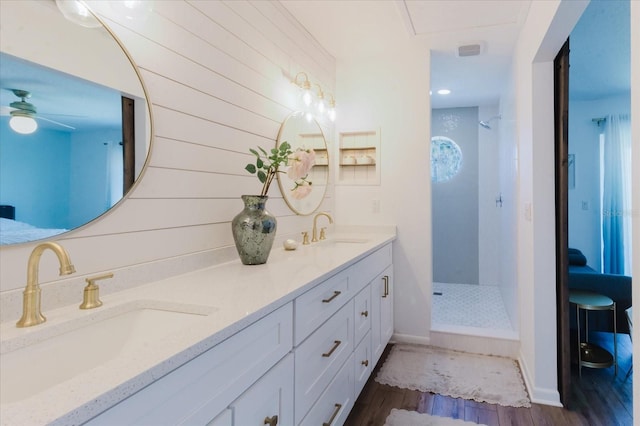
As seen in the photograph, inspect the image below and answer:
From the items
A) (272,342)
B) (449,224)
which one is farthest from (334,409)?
(449,224)

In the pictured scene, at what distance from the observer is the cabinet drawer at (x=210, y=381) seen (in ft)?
2.16

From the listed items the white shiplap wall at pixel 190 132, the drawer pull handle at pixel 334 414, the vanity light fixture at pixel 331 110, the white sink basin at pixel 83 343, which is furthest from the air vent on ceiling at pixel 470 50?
the white sink basin at pixel 83 343

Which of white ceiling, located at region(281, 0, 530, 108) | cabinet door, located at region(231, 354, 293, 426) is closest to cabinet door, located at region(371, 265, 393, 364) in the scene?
cabinet door, located at region(231, 354, 293, 426)

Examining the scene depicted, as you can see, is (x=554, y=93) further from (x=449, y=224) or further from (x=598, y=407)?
(x=449, y=224)

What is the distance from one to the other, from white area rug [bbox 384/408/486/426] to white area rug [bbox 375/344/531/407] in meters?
0.28

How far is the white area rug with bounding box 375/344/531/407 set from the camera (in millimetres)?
2234

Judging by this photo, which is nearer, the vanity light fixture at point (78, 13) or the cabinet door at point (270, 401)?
the cabinet door at point (270, 401)

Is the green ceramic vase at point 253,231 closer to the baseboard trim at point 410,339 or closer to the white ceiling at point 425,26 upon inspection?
the white ceiling at point 425,26

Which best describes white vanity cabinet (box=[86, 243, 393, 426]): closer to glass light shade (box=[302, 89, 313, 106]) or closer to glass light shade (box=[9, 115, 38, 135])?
glass light shade (box=[9, 115, 38, 135])

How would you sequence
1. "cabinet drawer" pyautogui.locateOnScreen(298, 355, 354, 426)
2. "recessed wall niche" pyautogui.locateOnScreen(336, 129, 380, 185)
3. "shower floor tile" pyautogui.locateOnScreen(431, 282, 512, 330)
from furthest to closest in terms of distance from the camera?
"shower floor tile" pyautogui.locateOnScreen(431, 282, 512, 330)
"recessed wall niche" pyautogui.locateOnScreen(336, 129, 380, 185)
"cabinet drawer" pyautogui.locateOnScreen(298, 355, 354, 426)

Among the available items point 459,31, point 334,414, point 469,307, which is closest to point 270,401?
point 334,414

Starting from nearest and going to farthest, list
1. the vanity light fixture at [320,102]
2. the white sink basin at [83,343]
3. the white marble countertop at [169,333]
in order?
the white marble countertop at [169,333] < the white sink basin at [83,343] < the vanity light fixture at [320,102]

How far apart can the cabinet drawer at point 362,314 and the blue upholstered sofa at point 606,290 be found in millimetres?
1550

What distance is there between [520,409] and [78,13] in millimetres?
2652
